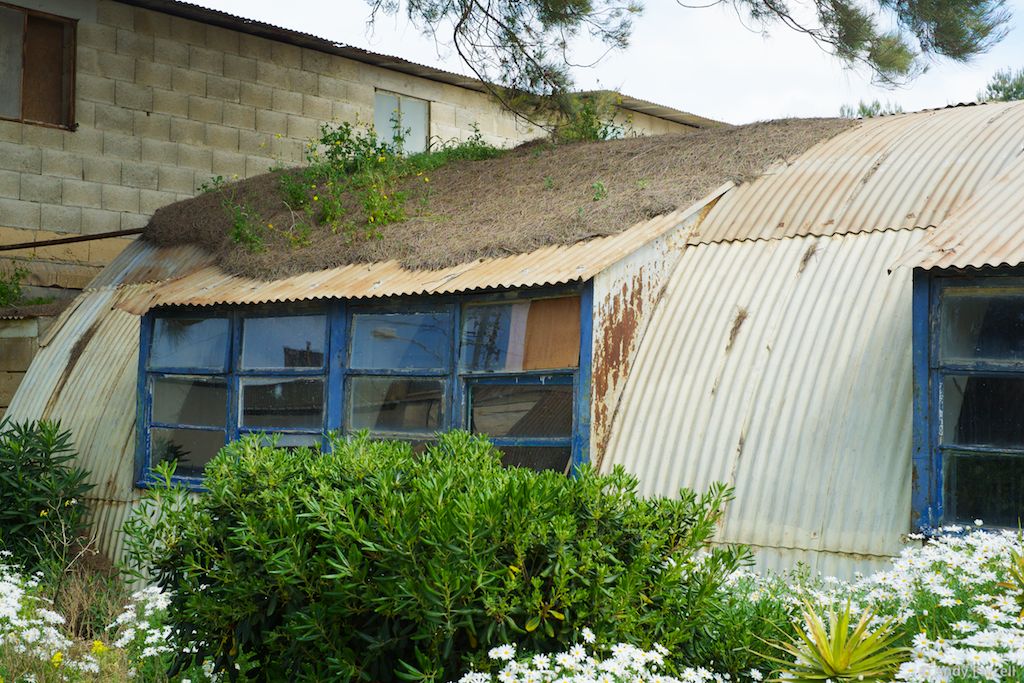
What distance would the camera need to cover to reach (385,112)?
64.0 ft

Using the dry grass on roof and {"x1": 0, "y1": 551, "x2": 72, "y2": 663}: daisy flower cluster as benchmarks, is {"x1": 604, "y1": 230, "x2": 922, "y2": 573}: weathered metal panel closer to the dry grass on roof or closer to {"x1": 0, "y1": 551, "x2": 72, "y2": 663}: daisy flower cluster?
the dry grass on roof

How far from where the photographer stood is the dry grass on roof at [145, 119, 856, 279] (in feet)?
31.1

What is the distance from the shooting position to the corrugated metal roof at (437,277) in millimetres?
8312

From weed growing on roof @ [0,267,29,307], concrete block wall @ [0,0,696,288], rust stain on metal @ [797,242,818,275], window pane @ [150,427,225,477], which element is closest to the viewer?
rust stain on metal @ [797,242,818,275]

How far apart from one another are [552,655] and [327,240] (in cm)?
713

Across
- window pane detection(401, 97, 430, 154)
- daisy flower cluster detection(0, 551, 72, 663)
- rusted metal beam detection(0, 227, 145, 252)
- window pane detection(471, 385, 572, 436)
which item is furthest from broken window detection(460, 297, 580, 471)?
window pane detection(401, 97, 430, 154)

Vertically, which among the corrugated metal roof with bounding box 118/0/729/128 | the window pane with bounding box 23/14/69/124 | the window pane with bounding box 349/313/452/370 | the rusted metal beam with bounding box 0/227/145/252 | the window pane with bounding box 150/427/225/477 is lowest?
the window pane with bounding box 150/427/225/477

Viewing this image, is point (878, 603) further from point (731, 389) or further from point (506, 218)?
point (506, 218)

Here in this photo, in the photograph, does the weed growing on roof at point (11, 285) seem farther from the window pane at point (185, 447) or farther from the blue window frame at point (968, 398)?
the blue window frame at point (968, 398)

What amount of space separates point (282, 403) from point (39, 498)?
9.02 ft

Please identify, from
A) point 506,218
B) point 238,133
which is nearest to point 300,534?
→ point 506,218

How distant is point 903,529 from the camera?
22.9 feet

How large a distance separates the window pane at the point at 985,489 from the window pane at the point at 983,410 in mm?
115

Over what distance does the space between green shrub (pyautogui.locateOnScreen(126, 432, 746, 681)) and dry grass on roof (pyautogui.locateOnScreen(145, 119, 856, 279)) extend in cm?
→ 386
